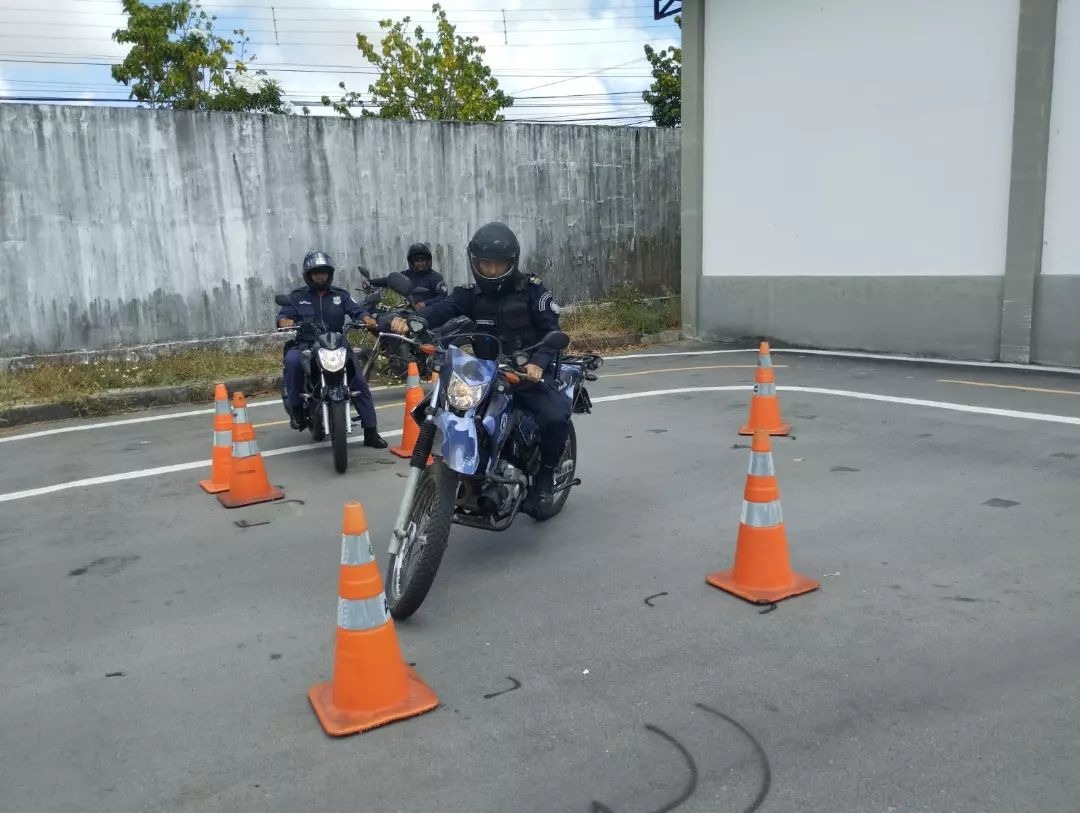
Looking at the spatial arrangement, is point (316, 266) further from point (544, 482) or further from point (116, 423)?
point (544, 482)

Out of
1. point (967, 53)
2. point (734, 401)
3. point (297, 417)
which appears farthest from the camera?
point (967, 53)

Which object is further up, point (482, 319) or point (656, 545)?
point (482, 319)

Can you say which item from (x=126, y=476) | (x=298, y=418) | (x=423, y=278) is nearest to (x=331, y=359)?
(x=298, y=418)

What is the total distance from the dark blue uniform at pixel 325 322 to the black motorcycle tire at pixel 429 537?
137 inches

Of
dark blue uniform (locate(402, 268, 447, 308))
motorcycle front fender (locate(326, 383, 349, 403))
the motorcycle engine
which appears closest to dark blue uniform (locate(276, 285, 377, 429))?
motorcycle front fender (locate(326, 383, 349, 403))

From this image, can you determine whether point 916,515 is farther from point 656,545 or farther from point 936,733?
point 936,733

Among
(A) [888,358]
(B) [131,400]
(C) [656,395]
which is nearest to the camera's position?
(C) [656,395]

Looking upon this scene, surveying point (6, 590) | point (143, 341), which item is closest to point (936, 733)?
point (6, 590)

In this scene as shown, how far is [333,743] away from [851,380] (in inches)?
350

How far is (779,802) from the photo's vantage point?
288 centimetres

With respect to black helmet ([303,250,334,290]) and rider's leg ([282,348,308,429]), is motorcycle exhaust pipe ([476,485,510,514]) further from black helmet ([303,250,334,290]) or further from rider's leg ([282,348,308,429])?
black helmet ([303,250,334,290])

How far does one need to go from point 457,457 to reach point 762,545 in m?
1.56

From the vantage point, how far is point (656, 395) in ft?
34.1

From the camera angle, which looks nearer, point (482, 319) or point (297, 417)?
point (482, 319)
